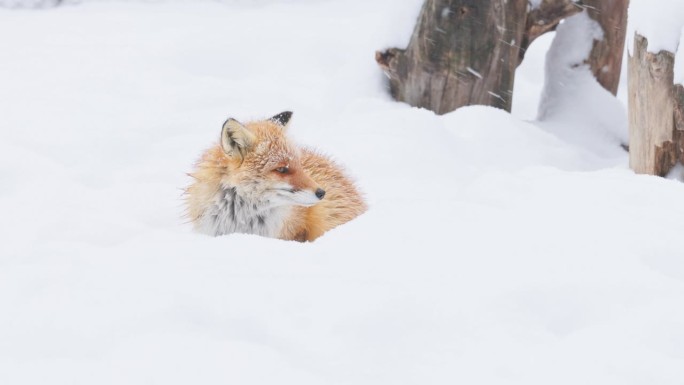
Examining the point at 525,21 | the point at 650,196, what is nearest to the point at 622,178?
the point at 650,196

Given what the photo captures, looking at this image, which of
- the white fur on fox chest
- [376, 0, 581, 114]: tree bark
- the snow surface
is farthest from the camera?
[376, 0, 581, 114]: tree bark

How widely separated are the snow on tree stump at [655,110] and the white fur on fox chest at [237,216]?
2.58 metres

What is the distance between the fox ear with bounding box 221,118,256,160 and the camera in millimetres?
4730

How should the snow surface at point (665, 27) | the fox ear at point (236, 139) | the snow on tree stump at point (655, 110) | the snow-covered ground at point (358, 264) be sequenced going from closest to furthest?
the snow-covered ground at point (358, 264)
the fox ear at point (236, 139)
the snow surface at point (665, 27)
the snow on tree stump at point (655, 110)

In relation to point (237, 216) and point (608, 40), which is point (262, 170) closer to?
point (237, 216)

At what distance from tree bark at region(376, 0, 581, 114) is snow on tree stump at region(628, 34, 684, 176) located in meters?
1.59

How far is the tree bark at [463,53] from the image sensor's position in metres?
7.01

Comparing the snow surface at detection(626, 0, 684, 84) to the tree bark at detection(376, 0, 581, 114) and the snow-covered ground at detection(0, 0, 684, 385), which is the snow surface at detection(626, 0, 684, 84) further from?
the tree bark at detection(376, 0, 581, 114)

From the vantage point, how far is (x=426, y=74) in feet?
23.7

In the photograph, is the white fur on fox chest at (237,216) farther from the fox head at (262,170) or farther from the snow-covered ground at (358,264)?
the snow-covered ground at (358,264)

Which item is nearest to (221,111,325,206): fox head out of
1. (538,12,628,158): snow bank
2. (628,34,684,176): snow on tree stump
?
(628,34,684,176): snow on tree stump

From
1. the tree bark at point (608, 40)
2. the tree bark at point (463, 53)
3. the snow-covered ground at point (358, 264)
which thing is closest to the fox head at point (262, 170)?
the snow-covered ground at point (358, 264)

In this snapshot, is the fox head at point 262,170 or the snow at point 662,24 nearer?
the fox head at point 262,170

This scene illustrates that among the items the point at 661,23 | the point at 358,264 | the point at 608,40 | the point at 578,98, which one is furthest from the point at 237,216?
the point at 608,40
